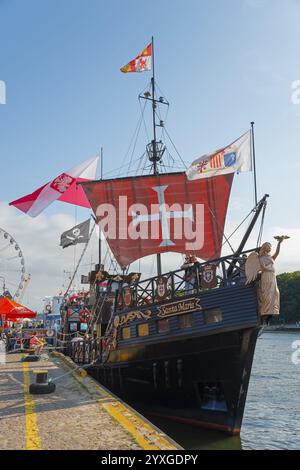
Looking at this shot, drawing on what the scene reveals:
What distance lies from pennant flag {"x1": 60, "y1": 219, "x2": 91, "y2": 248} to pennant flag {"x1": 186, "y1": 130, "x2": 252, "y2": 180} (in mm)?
12932

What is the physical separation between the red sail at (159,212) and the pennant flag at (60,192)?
4.13 feet

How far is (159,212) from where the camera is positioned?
24.0 m

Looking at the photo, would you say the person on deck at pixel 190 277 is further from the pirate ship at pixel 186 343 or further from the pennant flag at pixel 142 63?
the pennant flag at pixel 142 63

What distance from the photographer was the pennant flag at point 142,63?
2638cm

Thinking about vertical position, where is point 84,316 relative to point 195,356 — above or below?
above

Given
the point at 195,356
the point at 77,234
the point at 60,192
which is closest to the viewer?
the point at 195,356

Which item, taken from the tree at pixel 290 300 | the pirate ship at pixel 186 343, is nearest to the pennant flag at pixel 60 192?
the pirate ship at pixel 186 343

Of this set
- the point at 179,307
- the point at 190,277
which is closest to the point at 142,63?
the point at 190,277

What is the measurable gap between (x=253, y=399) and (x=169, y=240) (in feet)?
29.3

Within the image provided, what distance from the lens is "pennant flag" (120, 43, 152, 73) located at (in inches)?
1038

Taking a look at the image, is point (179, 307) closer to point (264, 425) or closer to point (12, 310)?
point (264, 425)

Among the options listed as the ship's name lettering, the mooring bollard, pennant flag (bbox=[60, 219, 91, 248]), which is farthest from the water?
pennant flag (bbox=[60, 219, 91, 248])

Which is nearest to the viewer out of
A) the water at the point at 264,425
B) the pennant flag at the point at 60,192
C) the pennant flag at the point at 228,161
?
the water at the point at 264,425

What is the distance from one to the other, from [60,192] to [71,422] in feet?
42.7
